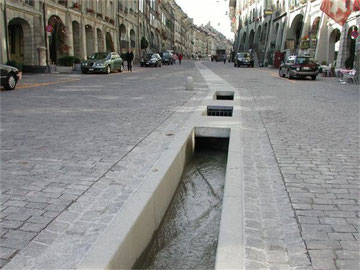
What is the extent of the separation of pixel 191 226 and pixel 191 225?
0.9 inches

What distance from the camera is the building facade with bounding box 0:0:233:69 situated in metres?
24.3

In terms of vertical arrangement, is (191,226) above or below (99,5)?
below

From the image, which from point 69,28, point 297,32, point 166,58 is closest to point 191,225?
point 69,28

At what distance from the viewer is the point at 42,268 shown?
8.11ft

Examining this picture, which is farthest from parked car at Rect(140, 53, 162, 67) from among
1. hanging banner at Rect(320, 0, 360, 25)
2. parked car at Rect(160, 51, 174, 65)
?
hanging banner at Rect(320, 0, 360, 25)

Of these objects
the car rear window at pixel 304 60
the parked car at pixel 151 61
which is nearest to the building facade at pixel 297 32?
the car rear window at pixel 304 60

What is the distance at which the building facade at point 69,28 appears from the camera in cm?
2434

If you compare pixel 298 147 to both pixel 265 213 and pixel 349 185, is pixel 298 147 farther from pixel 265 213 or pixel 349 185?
pixel 265 213

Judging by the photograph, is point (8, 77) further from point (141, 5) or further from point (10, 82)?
point (141, 5)

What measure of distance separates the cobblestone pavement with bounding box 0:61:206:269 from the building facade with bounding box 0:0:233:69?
1668 cm

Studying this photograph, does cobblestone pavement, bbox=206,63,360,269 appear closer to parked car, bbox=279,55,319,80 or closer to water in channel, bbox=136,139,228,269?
water in channel, bbox=136,139,228,269

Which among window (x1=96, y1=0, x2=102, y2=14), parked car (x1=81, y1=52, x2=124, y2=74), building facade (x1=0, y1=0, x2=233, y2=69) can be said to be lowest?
parked car (x1=81, y1=52, x2=124, y2=74)

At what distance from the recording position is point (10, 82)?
13.5 metres

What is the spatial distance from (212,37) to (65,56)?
160541 millimetres
